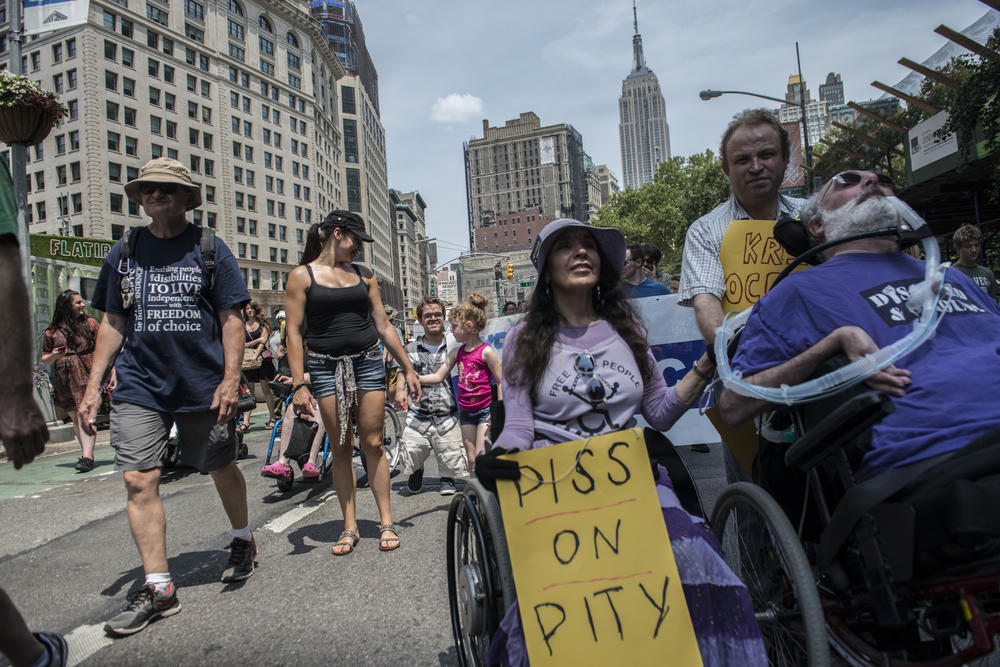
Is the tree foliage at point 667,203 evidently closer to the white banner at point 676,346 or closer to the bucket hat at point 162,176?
the white banner at point 676,346

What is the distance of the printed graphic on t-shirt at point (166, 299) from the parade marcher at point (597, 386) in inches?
72.3

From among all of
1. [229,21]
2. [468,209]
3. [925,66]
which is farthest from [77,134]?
[468,209]

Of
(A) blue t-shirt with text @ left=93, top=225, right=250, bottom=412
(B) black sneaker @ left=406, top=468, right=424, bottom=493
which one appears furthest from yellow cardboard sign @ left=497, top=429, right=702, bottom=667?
(B) black sneaker @ left=406, top=468, right=424, bottom=493

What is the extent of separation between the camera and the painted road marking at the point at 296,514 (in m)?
4.72

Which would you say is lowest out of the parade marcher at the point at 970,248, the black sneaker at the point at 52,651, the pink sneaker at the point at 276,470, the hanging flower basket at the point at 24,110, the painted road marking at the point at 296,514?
the painted road marking at the point at 296,514

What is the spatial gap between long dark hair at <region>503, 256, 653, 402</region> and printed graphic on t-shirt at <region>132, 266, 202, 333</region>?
1.86 meters

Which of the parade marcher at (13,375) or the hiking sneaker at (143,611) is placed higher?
the parade marcher at (13,375)

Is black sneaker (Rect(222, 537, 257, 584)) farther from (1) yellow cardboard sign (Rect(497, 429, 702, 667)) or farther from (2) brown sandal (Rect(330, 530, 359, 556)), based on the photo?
(1) yellow cardboard sign (Rect(497, 429, 702, 667))

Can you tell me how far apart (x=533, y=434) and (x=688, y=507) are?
21.7 inches

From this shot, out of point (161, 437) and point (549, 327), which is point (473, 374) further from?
point (549, 327)

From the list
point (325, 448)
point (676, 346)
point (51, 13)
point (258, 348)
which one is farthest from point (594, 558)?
point (51, 13)

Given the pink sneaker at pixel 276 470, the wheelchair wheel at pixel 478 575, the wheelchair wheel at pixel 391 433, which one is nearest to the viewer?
the wheelchair wheel at pixel 478 575

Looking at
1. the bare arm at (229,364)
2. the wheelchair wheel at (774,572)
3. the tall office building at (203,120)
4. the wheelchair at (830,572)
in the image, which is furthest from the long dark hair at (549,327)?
the tall office building at (203,120)

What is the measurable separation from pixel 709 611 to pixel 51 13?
1018cm
